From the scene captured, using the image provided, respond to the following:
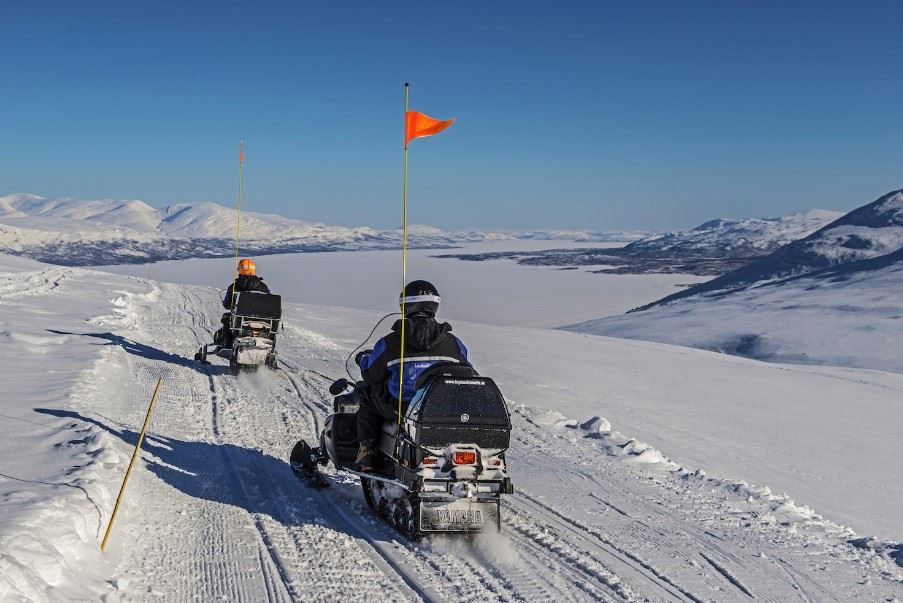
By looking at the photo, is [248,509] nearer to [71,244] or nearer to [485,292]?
[485,292]

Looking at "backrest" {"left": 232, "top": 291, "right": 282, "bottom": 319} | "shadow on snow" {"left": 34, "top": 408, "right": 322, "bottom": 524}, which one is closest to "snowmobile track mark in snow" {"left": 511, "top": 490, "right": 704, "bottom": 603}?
"shadow on snow" {"left": 34, "top": 408, "right": 322, "bottom": 524}

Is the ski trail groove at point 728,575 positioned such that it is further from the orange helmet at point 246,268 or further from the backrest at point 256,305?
the orange helmet at point 246,268

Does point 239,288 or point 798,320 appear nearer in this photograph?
point 239,288

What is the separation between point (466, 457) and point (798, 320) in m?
36.1

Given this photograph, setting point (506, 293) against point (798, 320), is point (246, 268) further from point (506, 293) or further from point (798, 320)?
point (506, 293)

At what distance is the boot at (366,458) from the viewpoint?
5680 millimetres

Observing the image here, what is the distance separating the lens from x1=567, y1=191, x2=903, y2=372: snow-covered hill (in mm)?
29797

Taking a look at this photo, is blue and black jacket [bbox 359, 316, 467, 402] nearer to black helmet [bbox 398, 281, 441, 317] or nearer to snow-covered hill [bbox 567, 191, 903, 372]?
black helmet [bbox 398, 281, 441, 317]

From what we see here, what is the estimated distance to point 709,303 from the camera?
48.2 metres

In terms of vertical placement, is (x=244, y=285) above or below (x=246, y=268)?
below

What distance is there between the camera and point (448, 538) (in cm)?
511

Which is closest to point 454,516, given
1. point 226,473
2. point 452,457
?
point 452,457

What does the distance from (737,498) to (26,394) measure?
23.8 feet

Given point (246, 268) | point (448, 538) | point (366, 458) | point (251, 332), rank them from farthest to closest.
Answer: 1. point (246, 268)
2. point (251, 332)
3. point (366, 458)
4. point (448, 538)
